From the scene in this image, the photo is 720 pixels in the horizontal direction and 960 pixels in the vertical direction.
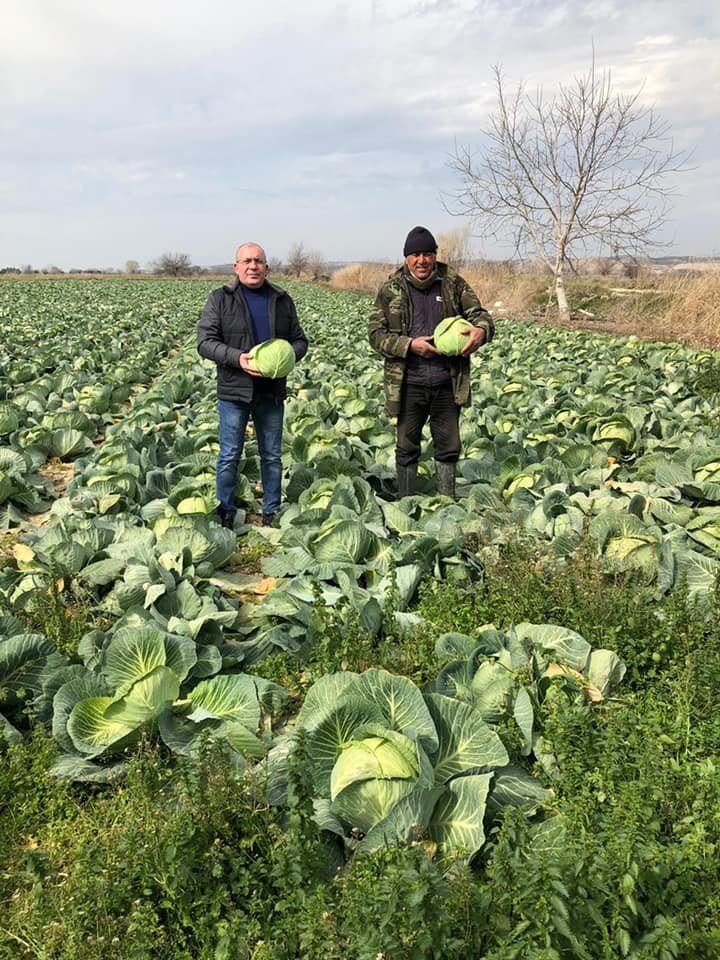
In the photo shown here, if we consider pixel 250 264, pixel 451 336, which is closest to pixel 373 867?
pixel 451 336

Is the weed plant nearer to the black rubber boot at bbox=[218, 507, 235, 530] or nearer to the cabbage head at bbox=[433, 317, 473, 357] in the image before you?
the cabbage head at bbox=[433, 317, 473, 357]

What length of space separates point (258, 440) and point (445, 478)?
63.6 inches

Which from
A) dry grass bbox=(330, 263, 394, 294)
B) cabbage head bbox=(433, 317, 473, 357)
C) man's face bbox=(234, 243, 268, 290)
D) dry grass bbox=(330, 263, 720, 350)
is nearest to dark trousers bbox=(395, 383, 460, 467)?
cabbage head bbox=(433, 317, 473, 357)

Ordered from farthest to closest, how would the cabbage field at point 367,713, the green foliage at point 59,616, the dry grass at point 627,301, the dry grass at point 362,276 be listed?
1. the dry grass at point 362,276
2. the dry grass at point 627,301
3. the green foliage at point 59,616
4. the cabbage field at point 367,713

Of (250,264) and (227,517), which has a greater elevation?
(250,264)

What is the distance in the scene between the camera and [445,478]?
605cm

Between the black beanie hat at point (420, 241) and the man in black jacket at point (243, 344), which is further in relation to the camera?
the man in black jacket at point (243, 344)

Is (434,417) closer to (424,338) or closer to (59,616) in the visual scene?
(424,338)

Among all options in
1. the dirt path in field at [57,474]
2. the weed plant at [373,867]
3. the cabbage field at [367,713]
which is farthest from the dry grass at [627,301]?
the weed plant at [373,867]

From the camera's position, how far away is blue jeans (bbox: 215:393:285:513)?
226 inches

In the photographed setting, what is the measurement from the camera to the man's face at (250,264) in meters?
5.31

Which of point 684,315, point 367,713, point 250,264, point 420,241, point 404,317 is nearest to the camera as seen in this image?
point 367,713

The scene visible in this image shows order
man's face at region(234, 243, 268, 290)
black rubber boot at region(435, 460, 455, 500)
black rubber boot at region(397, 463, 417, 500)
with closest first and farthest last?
man's face at region(234, 243, 268, 290), black rubber boot at region(435, 460, 455, 500), black rubber boot at region(397, 463, 417, 500)

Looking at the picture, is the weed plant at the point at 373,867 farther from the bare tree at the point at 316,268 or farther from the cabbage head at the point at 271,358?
the bare tree at the point at 316,268
